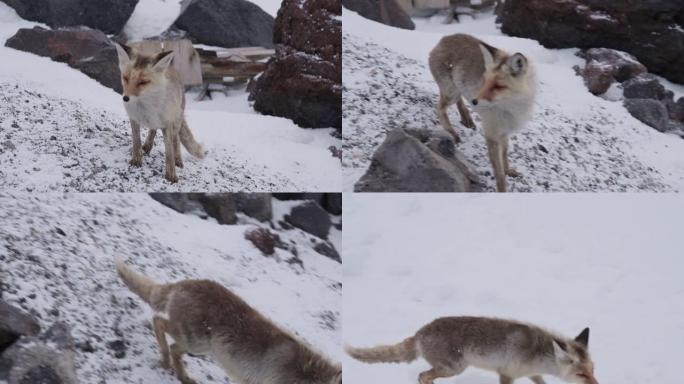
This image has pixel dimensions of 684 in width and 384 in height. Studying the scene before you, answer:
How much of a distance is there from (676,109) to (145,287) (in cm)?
260

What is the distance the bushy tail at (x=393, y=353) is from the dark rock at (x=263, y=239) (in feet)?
2.67

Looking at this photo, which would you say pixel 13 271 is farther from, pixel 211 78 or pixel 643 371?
pixel 643 371

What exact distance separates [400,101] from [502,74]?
1.55 feet

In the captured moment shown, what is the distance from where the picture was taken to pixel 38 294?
2.48 metres

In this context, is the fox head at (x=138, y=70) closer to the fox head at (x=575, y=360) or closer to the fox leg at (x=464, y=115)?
the fox leg at (x=464, y=115)

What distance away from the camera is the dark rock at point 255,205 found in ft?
10.5

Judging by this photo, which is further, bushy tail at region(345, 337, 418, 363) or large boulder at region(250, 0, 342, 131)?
large boulder at region(250, 0, 342, 131)

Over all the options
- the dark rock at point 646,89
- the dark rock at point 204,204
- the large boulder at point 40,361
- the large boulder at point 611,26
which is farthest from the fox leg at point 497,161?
the large boulder at point 40,361

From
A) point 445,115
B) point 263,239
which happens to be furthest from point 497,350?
point 263,239

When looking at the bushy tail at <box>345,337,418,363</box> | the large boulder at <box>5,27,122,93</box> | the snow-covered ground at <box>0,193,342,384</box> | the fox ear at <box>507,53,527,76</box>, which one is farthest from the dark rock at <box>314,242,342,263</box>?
the large boulder at <box>5,27,122,93</box>

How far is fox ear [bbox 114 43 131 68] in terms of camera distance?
291cm

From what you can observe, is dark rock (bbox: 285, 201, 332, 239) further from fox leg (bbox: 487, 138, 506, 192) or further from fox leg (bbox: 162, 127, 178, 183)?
fox leg (bbox: 487, 138, 506, 192)

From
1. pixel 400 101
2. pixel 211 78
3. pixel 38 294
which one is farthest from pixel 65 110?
pixel 400 101

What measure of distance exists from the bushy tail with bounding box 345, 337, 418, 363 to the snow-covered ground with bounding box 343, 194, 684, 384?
0.05 m
